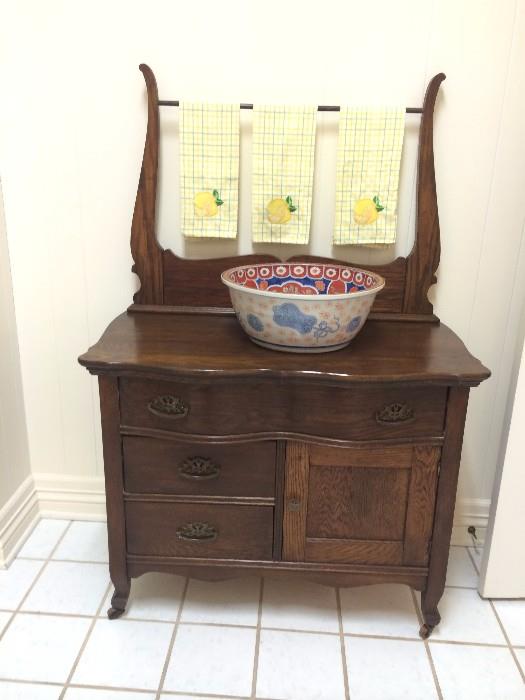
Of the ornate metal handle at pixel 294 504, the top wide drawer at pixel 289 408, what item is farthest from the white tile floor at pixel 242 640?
the top wide drawer at pixel 289 408

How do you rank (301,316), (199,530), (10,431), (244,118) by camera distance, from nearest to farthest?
1. (301,316)
2. (199,530)
3. (244,118)
4. (10,431)

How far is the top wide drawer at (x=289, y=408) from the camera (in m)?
1.26

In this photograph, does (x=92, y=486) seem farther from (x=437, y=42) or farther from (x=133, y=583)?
(x=437, y=42)

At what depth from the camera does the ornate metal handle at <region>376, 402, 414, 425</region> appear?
4.17 ft

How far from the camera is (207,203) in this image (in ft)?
4.96

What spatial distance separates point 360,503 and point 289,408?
28 cm

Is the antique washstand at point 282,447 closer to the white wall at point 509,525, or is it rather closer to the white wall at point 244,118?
the white wall at point 244,118

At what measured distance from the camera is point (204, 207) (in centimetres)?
151

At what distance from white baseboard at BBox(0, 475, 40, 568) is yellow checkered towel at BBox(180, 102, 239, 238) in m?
0.92

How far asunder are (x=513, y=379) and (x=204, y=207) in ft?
2.87

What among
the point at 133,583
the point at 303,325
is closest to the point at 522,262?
the point at 303,325

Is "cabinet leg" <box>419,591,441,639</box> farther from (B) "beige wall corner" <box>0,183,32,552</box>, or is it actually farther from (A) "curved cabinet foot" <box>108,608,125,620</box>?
(B) "beige wall corner" <box>0,183,32,552</box>

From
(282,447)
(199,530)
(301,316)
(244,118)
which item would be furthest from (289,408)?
(244,118)

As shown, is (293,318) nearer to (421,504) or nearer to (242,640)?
(421,504)
